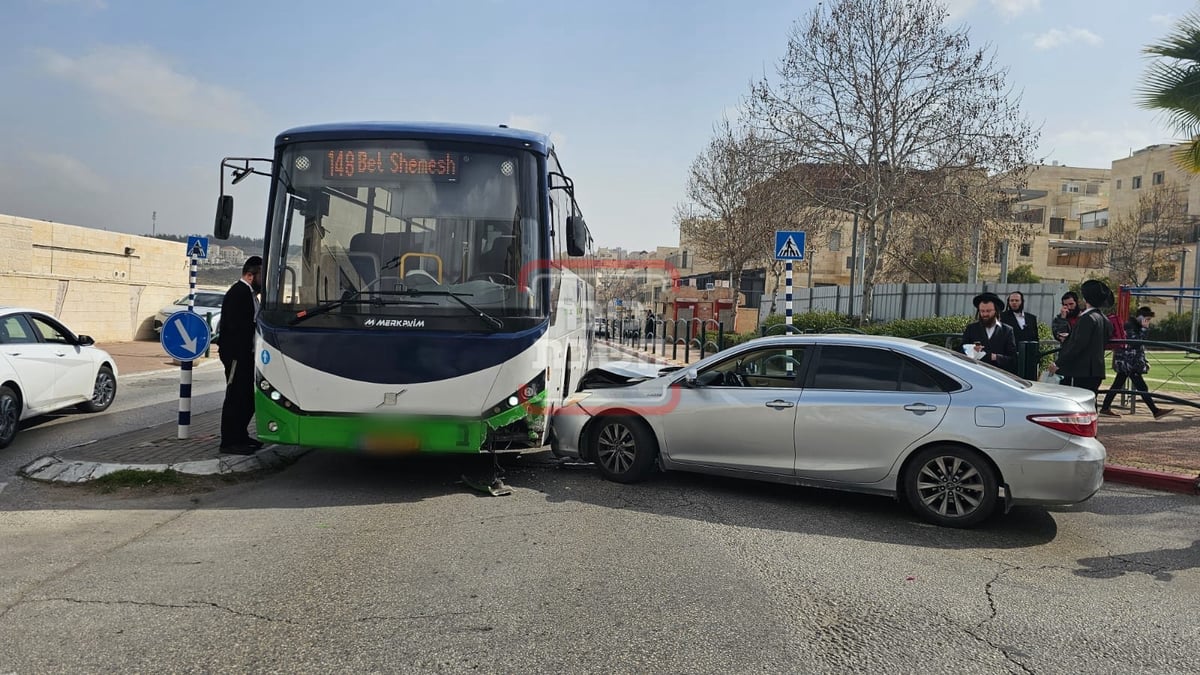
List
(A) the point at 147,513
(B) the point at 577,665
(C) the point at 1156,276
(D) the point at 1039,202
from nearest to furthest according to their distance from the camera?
(B) the point at 577,665 → (A) the point at 147,513 → (C) the point at 1156,276 → (D) the point at 1039,202

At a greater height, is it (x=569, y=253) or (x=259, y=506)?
(x=569, y=253)

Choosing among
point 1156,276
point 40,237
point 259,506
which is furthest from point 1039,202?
point 259,506

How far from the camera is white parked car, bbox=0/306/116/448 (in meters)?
8.70

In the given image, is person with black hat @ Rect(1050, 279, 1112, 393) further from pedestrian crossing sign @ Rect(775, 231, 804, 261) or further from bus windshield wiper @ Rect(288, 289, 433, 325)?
bus windshield wiper @ Rect(288, 289, 433, 325)

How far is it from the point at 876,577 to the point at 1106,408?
31.7 ft

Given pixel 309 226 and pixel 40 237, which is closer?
pixel 309 226

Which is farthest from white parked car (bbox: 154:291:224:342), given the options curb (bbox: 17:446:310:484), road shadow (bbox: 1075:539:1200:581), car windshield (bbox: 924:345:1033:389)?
road shadow (bbox: 1075:539:1200:581)

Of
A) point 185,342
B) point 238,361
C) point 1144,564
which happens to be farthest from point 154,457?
point 1144,564

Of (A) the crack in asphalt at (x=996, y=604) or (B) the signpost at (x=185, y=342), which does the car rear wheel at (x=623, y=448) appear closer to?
(A) the crack in asphalt at (x=996, y=604)

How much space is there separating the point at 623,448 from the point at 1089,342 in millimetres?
5832

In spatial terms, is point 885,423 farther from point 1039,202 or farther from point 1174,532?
point 1039,202

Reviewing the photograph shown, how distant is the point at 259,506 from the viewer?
20.7 feet

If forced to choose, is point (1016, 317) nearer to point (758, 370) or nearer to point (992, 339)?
point (992, 339)

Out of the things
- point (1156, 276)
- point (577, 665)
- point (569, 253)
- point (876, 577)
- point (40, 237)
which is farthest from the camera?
point (1156, 276)
